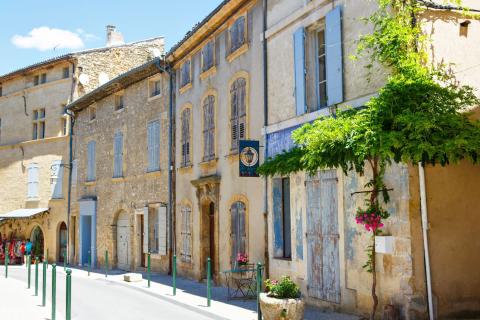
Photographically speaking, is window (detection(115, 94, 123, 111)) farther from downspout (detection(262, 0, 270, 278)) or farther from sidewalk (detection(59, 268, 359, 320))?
downspout (detection(262, 0, 270, 278))

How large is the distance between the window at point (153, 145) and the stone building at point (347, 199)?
22.8ft

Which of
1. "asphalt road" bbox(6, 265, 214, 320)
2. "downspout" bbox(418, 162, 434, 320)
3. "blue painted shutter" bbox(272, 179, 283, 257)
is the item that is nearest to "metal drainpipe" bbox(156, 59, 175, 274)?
"asphalt road" bbox(6, 265, 214, 320)

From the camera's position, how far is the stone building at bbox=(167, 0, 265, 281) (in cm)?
1197

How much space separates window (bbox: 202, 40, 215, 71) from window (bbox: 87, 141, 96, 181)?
926cm

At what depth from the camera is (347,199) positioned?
859cm

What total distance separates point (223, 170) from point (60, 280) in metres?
6.76

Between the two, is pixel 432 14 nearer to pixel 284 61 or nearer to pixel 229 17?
pixel 284 61

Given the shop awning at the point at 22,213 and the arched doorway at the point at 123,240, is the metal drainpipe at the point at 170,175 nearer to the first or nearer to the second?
the arched doorway at the point at 123,240

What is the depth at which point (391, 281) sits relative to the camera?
24.8ft

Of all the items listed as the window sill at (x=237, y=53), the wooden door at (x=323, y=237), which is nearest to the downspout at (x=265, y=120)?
the window sill at (x=237, y=53)

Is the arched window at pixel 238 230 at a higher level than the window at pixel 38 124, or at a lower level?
lower

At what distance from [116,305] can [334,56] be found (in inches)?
250

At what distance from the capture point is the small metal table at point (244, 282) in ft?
36.4

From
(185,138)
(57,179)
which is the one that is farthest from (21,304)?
(57,179)
